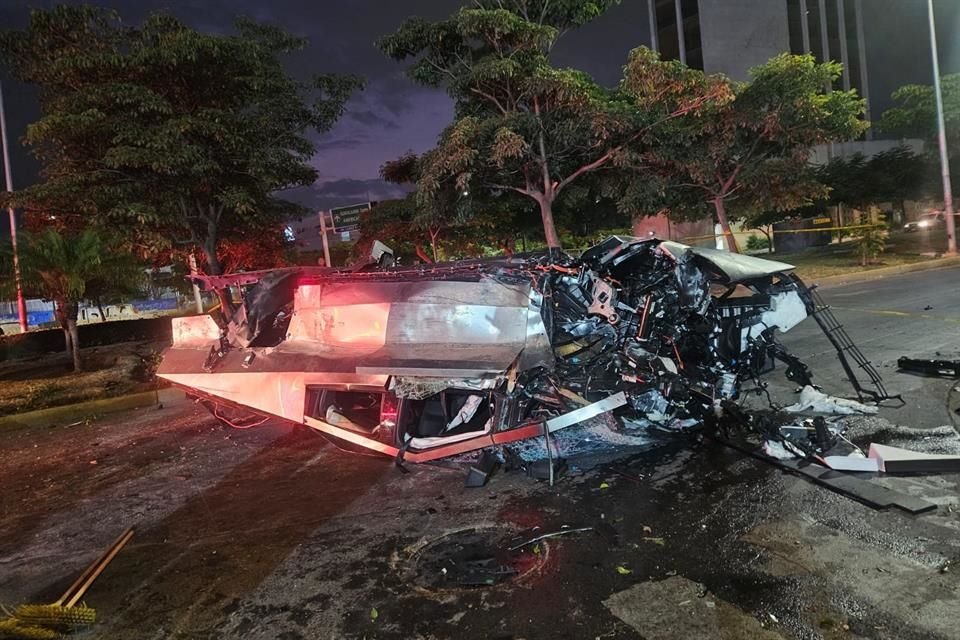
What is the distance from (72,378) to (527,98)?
1087 cm

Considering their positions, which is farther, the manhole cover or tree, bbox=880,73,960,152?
tree, bbox=880,73,960,152

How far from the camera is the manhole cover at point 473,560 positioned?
3363mm

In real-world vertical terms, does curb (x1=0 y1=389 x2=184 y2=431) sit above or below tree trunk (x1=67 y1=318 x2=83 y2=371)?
Result: below

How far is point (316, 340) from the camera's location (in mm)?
5504

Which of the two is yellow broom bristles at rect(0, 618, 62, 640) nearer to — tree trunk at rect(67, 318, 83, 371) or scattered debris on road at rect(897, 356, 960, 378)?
scattered debris on road at rect(897, 356, 960, 378)

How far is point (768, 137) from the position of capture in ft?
53.8

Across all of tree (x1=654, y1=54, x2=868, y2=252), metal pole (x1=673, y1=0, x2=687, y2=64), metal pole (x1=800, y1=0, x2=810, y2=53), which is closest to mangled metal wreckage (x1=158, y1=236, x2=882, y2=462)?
tree (x1=654, y1=54, x2=868, y2=252)

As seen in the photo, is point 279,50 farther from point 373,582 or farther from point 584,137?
point 373,582

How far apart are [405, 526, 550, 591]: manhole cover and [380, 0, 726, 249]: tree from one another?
9896 millimetres

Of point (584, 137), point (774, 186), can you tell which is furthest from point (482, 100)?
point (774, 186)

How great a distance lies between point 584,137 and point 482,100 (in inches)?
111

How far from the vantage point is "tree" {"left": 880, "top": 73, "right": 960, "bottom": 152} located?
26.9 m

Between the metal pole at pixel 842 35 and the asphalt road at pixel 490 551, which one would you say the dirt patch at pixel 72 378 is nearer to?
the asphalt road at pixel 490 551

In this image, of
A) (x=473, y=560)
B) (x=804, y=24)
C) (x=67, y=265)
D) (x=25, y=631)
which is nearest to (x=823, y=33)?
(x=804, y=24)
